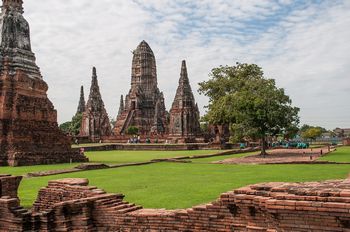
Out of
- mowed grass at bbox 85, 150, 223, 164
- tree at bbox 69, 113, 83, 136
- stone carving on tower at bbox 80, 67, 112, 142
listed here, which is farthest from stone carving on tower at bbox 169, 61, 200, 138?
tree at bbox 69, 113, 83, 136

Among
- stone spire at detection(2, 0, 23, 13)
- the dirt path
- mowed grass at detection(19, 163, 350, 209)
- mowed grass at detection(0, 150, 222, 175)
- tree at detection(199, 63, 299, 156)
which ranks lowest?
mowed grass at detection(19, 163, 350, 209)

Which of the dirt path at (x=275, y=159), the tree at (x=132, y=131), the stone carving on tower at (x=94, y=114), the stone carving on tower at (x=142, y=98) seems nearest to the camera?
the dirt path at (x=275, y=159)

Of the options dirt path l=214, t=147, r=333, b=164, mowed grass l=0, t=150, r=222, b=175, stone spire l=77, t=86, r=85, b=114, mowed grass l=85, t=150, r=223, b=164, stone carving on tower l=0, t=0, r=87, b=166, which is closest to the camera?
mowed grass l=0, t=150, r=222, b=175

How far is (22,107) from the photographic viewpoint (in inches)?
928

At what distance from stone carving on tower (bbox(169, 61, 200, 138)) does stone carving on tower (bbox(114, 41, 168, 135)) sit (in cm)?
1330

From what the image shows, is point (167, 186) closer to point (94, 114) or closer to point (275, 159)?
point (275, 159)

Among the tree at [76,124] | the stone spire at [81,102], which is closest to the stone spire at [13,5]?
the tree at [76,124]

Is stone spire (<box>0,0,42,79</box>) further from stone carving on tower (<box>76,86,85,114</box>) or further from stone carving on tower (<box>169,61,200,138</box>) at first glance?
stone carving on tower (<box>76,86,85,114</box>)

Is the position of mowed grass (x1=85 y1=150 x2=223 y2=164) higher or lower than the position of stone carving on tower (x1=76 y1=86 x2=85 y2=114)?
lower

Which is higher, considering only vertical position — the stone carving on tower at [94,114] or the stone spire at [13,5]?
the stone spire at [13,5]

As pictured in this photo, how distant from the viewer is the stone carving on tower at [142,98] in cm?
6938

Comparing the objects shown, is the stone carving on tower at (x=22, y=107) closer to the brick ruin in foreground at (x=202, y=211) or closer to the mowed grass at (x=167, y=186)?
the mowed grass at (x=167, y=186)

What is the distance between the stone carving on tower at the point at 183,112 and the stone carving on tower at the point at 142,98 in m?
13.3

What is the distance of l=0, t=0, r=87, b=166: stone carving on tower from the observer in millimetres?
22528
